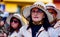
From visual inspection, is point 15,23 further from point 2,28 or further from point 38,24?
point 38,24

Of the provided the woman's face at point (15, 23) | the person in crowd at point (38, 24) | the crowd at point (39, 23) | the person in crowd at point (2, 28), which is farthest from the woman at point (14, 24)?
the person in crowd at point (38, 24)

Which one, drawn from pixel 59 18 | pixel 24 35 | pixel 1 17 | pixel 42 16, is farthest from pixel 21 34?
pixel 1 17

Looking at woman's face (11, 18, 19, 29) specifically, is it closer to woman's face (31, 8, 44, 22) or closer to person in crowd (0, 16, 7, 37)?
person in crowd (0, 16, 7, 37)

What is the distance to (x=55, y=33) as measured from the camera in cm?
447

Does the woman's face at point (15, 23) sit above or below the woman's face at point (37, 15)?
below

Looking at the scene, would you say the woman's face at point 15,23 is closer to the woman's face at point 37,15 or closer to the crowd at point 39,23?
the crowd at point 39,23

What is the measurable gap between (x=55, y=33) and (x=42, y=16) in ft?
1.09

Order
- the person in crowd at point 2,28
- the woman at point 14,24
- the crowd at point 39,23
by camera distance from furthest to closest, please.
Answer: the person in crowd at point 2,28 → the woman at point 14,24 → the crowd at point 39,23

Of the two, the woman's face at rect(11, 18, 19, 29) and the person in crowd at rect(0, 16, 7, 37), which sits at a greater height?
the woman's face at rect(11, 18, 19, 29)

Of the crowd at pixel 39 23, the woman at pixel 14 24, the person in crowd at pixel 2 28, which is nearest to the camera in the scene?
the crowd at pixel 39 23

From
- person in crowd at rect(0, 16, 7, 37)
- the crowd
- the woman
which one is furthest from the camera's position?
person in crowd at rect(0, 16, 7, 37)

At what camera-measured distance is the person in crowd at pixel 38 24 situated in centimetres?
453

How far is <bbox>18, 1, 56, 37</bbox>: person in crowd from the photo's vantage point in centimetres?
453

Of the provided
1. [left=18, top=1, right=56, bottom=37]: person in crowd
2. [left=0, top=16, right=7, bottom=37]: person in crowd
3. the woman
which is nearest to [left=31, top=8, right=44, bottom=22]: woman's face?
[left=18, top=1, right=56, bottom=37]: person in crowd
